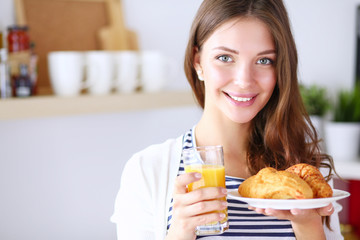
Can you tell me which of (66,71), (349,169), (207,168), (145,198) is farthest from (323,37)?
(207,168)

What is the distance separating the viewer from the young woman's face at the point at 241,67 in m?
1.25

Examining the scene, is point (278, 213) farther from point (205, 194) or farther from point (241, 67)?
point (241, 67)

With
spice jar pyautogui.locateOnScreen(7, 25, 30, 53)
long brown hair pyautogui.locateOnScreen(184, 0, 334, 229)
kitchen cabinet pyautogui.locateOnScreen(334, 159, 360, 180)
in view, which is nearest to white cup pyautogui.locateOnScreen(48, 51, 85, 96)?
spice jar pyautogui.locateOnScreen(7, 25, 30, 53)

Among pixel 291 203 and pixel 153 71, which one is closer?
pixel 291 203

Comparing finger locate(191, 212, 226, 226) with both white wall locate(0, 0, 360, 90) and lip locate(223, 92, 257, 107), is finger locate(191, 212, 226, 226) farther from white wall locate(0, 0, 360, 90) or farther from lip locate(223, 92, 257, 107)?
white wall locate(0, 0, 360, 90)

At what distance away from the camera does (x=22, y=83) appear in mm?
1848

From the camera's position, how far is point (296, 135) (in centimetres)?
149

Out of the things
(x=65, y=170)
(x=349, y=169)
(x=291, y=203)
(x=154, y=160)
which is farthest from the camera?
(x=349, y=169)

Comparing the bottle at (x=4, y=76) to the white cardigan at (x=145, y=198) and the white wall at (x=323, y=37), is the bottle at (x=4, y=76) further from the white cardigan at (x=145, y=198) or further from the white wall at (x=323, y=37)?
the white wall at (x=323, y=37)

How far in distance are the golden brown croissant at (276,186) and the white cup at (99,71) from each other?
1042 millimetres

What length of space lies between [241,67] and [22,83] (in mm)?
965

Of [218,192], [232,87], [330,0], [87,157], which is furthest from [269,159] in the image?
[330,0]

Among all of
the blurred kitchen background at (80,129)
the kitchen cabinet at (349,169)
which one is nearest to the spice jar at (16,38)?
the blurred kitchen background at (80,129)

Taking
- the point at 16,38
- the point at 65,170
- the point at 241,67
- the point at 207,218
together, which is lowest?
the point at 65,170
